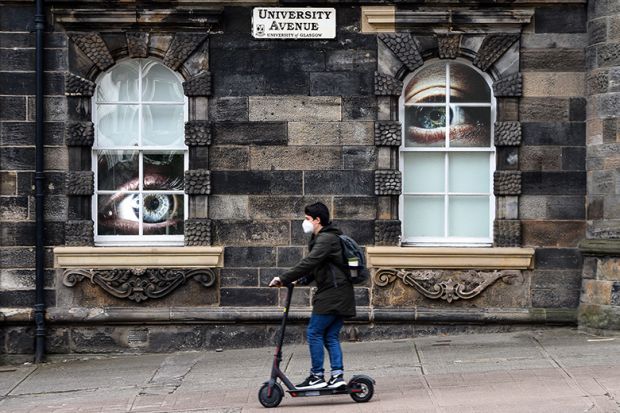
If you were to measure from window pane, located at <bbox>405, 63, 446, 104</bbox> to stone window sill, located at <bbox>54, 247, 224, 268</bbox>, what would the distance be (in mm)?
2963

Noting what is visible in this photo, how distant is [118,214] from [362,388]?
482cm

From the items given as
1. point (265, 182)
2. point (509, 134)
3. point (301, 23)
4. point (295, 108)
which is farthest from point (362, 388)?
point (301, 23)

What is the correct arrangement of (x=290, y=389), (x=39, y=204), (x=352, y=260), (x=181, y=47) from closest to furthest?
(x=290, y=389), (x=352, y=260), (x=39, y=204), (x=181, y=47)

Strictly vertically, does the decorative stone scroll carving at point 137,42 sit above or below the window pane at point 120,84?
above

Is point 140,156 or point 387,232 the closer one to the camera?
point 387,232

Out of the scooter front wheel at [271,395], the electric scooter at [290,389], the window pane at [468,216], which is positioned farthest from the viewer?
the window pane at [468,216]

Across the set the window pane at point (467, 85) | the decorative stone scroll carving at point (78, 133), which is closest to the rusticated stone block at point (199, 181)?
the decorative stone scroll carving at point (78, 133)

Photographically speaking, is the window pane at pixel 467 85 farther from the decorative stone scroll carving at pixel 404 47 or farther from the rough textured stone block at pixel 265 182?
the rough textured stone block at pixel 265 182

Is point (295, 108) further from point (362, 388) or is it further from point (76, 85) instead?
point (362, 388)

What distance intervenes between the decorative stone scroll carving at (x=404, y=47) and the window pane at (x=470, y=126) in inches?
30.2

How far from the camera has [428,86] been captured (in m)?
13.6

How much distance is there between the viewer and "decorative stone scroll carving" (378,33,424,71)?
1337 centimetres

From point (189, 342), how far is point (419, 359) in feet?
9.53

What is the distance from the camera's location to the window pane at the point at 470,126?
13.6 meters
